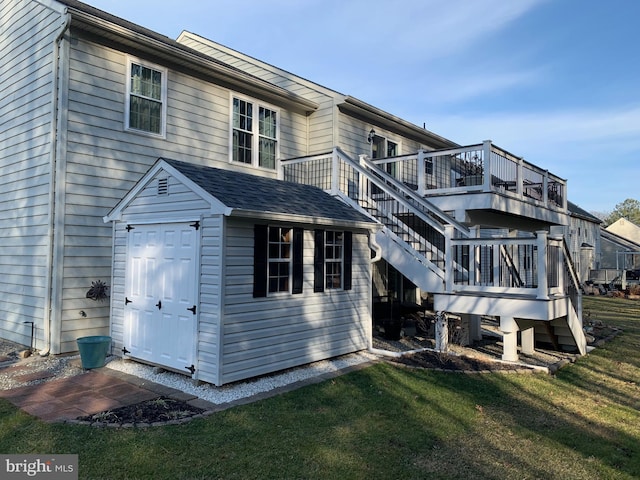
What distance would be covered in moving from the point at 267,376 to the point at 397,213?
219 inches

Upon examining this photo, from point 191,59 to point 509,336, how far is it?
8.30m

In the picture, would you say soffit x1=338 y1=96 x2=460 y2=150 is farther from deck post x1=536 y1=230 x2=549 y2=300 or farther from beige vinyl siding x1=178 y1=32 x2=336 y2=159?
deck post x1=536 y1=230 x2=549 y2=300

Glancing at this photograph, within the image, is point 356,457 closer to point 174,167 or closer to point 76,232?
point 174,167

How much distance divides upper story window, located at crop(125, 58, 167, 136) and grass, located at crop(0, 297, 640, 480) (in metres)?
5.68

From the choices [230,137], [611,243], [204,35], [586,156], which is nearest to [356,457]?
[230,137]

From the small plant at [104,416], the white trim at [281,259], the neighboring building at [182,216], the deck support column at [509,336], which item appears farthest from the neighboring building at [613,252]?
the small plant at [104,416]

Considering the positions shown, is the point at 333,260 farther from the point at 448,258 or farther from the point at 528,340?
the point at 528,340

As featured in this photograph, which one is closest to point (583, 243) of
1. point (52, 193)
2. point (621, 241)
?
point (621, 241)

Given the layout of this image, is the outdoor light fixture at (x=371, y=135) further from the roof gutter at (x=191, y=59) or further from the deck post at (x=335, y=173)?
the deck post at (x=335, y=173)

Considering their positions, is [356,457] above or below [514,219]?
below

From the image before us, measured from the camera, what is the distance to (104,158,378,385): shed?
6.09 meters

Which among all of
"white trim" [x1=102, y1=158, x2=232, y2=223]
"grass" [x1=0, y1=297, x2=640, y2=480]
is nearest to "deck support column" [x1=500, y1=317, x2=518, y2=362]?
"grass" [x1=0, y1=297, x2=640, y2=480]

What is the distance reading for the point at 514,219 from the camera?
446 inches

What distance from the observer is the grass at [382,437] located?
12.5ft
